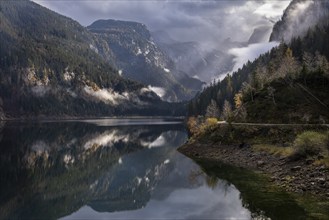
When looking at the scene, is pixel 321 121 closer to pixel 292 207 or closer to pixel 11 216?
pixel 292 207

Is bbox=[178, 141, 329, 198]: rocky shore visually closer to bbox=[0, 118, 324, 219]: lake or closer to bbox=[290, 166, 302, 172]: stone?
bbox=[290, 166, 302, 172]: stone

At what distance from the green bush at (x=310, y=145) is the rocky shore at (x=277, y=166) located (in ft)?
6.56

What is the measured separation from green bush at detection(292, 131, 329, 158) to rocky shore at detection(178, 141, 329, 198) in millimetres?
1998

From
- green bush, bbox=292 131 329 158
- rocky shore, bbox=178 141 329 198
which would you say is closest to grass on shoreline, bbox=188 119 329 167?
green bush, bbox=292 131 329 158

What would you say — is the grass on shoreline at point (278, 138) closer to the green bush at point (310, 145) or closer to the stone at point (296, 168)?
the green bush at point (310, 145)

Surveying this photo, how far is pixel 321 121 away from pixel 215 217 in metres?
66.6

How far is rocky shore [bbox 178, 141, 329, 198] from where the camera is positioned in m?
57.7

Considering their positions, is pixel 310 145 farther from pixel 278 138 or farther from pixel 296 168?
pixel 278 138

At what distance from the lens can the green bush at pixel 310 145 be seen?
71688 millimetres

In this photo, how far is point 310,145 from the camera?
7306 cm

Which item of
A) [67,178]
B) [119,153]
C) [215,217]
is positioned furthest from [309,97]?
[215,217]

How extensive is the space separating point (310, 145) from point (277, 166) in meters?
7.87

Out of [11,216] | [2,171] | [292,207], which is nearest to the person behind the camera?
[292,207]

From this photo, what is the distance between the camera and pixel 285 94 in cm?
13038
